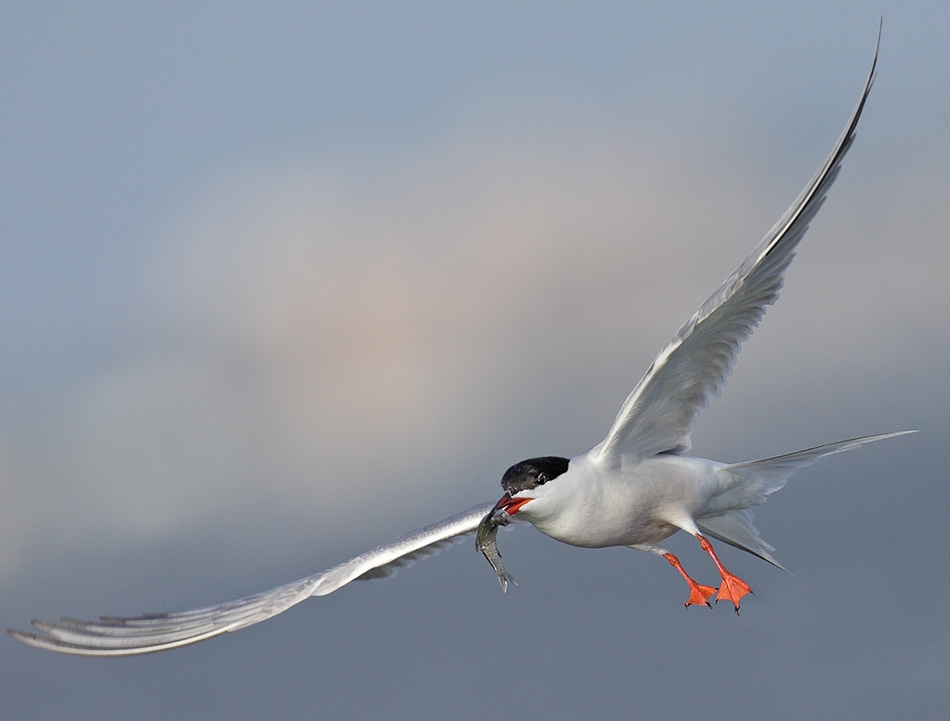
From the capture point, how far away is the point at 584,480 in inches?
303

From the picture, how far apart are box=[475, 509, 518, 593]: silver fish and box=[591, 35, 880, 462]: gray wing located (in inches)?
39.9

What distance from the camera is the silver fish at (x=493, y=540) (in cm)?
749

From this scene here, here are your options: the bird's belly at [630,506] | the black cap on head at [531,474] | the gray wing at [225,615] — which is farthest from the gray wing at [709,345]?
the gray wing at [225,615]

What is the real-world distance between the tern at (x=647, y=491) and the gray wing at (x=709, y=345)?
11 mm

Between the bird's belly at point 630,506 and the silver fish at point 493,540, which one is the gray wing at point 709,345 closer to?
the bird's belly at point 630,506

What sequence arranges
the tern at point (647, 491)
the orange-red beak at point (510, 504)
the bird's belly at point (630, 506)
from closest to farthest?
the tern at point (647, 491), the orange-red beak at point (510, 504), the bird's belly at point (630, 506)

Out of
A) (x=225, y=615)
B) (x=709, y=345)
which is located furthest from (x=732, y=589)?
(x=225, y=615)

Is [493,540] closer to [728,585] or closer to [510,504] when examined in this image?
[510,504]

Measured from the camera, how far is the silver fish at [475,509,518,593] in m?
7.49

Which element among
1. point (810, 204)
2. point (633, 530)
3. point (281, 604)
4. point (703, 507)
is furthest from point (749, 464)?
point (281, 604)

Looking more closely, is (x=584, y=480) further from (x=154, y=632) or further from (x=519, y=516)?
(x=154, y=632)

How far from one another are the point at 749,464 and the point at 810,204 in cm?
267

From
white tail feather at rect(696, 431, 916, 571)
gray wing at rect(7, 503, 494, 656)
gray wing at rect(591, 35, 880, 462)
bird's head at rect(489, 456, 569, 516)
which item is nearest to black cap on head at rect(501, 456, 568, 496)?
bird's head at rect(489, 456, 569, 516)

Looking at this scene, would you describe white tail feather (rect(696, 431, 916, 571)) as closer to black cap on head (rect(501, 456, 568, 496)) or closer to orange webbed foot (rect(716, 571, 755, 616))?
orange webbed foot (rect(716, 571, 755, 616))
